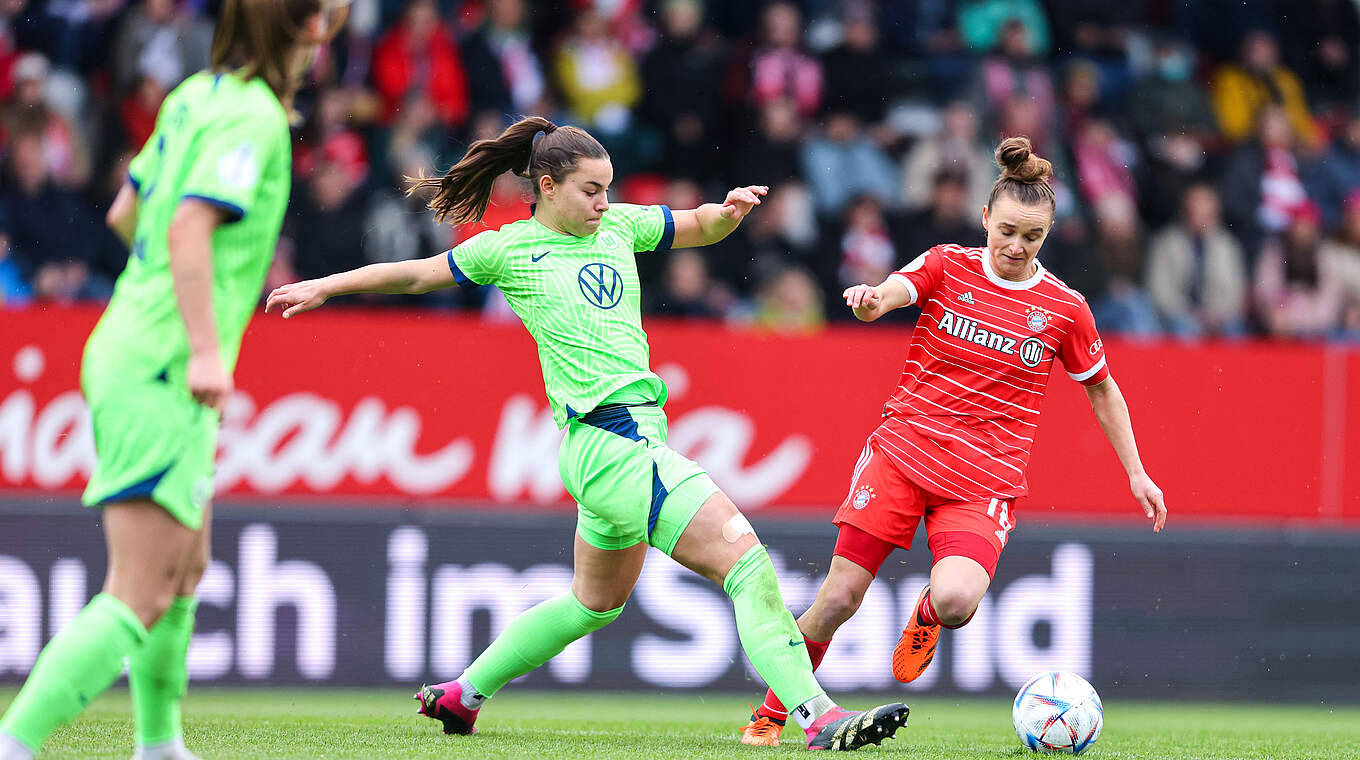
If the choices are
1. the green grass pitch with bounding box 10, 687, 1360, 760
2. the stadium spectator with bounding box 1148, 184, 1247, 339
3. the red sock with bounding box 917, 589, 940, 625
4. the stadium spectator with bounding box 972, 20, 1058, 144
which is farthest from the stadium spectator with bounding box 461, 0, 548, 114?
the red sock with bounding box 917, 589, 940, 625

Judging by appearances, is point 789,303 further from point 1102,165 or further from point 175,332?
point 175,332

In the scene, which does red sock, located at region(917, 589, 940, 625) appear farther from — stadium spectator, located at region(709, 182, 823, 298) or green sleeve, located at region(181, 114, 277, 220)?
stadium spectator, located at region(709, 182, 823, 298)

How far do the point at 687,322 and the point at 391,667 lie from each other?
11.2 ft

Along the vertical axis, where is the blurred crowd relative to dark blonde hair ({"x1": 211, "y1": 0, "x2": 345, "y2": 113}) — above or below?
above

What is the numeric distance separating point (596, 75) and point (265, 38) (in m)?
7.86

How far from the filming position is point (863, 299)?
196 inches

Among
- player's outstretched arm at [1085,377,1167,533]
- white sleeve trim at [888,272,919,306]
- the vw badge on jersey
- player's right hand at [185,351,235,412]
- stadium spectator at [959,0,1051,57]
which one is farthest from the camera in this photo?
stadium spectator at [959,0,1051,57]

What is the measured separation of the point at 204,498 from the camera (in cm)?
361

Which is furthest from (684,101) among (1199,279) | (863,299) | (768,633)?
(768,633)

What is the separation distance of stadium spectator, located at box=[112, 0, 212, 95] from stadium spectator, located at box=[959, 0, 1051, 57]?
19.1ft

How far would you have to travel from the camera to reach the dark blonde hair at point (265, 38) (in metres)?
3.60

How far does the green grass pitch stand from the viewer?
Result: 4.94 m

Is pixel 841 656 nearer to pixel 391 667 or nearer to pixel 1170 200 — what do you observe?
pixel 391 667

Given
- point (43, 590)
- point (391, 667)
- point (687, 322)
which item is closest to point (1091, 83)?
point (687, 322)
